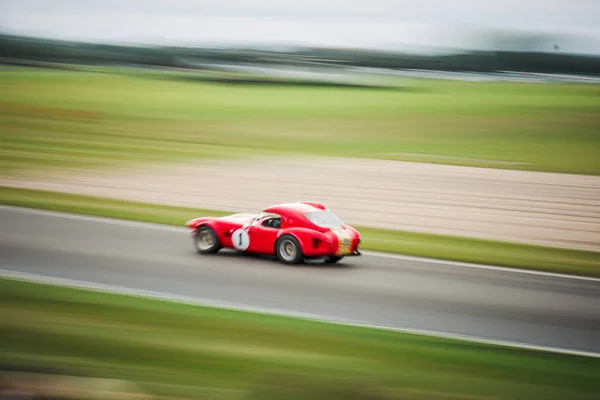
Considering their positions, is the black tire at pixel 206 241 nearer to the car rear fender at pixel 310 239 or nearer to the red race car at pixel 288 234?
the red race car at pixel 288 234

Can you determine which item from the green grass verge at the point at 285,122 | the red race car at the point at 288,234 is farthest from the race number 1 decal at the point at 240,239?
the green grass verge at the point at 285,122

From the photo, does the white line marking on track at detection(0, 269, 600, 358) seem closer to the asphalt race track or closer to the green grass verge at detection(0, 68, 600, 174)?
the asphalt race track

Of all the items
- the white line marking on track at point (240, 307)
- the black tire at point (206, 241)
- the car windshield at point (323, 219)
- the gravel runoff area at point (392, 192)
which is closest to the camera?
the white line marking on track at point (240, 307)

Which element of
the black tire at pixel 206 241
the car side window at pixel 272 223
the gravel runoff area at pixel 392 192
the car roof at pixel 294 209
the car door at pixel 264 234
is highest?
the car roof at pixel 294 209

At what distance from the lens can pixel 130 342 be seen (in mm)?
8648

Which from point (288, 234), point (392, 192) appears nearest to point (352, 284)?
point (288, 234)

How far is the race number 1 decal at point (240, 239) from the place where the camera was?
12727mm

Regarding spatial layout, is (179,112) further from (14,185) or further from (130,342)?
(130,342)

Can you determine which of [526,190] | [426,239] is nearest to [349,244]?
[426,239]

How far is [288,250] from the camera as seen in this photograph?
12.6 m

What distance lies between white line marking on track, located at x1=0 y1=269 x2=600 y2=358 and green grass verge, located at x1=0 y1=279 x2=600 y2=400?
195 mm

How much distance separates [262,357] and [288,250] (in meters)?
4.34

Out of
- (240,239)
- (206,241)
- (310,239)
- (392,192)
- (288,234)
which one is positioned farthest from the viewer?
(392,192)

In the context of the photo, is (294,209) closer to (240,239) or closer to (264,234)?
(264,234)
